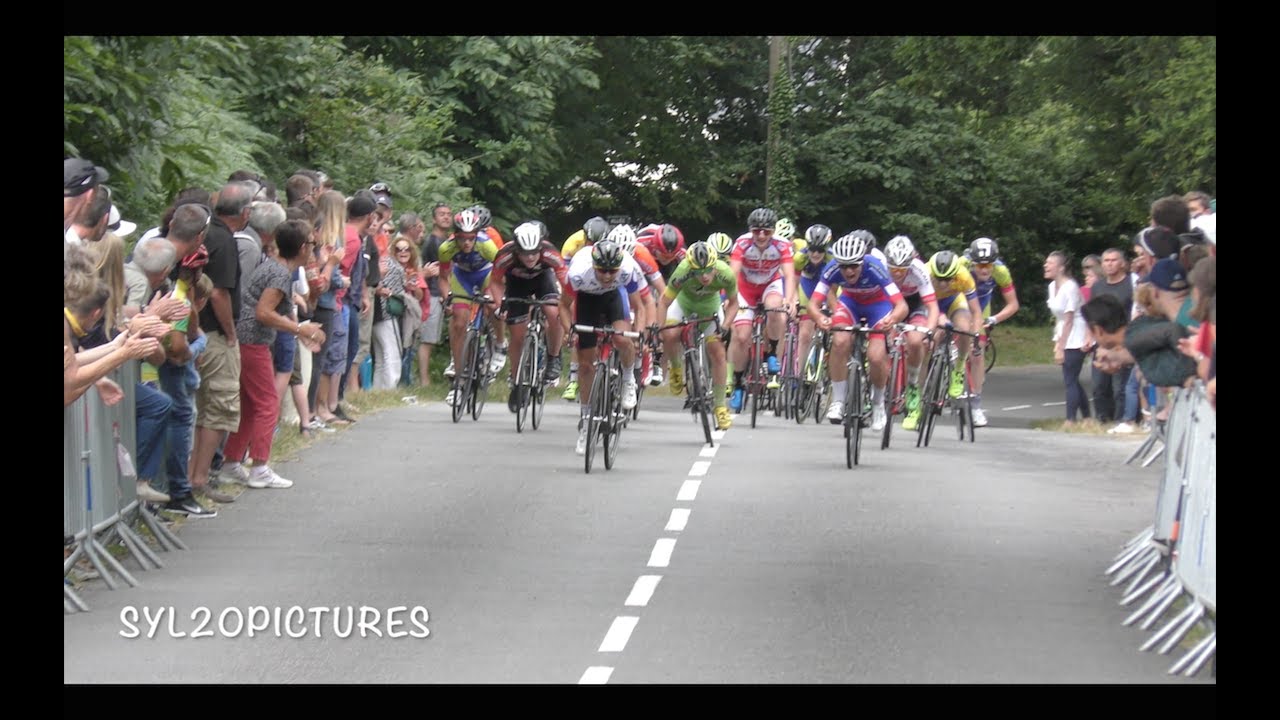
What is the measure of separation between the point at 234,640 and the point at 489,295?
986 cm

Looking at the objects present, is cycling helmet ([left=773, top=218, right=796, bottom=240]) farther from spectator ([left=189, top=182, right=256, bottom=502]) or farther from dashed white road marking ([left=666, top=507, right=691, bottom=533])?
spectator ([left=189, top=182, right=256, bottom=502])

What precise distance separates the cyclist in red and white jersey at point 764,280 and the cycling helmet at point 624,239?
7.20ft

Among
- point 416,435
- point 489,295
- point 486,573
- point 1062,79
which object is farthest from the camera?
point 1062,79

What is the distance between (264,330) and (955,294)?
809cm

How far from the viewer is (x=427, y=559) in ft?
36.1

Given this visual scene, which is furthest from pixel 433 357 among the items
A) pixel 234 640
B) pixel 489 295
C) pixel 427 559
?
pixel 234 640

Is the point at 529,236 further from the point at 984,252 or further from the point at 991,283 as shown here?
the point at 991,283

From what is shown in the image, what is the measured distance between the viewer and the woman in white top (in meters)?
20.9

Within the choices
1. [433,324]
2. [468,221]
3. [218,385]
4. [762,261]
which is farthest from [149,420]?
[433,324]

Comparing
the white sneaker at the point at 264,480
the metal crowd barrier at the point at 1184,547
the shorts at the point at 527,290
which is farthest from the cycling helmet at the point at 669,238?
the metal crowd barrier at the point at 1184,547

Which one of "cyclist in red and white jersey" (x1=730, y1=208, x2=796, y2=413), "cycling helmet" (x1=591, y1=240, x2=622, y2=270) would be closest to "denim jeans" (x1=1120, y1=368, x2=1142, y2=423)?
"cyclist in red and white jersey" (x1=730, y1=208, x2=796, y2=413)

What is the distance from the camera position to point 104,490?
9969 mm

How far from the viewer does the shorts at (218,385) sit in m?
12.2
